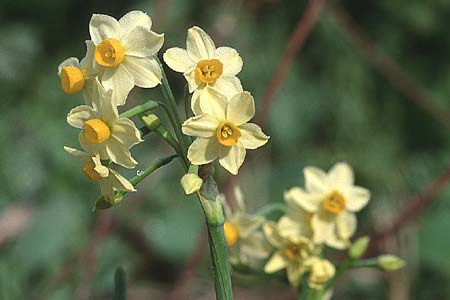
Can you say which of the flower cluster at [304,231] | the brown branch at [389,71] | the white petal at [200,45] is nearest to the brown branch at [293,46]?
the brown branch at [389,71]

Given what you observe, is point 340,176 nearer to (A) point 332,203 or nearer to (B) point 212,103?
(A) point 332,203

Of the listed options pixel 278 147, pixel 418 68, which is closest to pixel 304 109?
pixel 278 147

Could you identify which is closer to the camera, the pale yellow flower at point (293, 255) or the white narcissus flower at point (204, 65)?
the white narcissus flower at point (204, 65)

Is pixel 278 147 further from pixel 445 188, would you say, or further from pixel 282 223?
pixel 282 223

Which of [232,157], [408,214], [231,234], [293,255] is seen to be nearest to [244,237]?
[231,234]

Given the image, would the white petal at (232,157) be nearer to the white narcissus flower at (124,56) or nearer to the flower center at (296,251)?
the white narcissus flower at (124,56)
